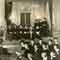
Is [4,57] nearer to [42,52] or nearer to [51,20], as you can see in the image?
[42,52]

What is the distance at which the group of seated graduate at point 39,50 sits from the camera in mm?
1021

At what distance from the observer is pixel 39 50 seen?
104 cm

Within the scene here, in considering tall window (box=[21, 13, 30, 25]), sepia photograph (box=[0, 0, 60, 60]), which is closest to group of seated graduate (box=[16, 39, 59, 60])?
sepia photograph (box=[0, 0, 60, 60])

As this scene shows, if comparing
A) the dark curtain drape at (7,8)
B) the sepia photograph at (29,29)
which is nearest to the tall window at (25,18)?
the sepia photograph at (29,29)

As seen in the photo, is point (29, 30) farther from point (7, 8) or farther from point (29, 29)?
point (7, 8)

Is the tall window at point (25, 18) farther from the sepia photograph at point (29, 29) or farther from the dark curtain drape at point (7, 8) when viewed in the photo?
the dark curtain drape at point (7, 8)

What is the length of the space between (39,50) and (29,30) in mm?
193

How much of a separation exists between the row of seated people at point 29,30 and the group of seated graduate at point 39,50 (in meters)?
Answer: 0.06

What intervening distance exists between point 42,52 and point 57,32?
219mm

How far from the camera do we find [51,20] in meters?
1.04

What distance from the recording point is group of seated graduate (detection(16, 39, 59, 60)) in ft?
3.35

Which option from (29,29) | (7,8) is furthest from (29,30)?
(7,8)

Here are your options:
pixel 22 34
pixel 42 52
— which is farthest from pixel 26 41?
pixel 42 52

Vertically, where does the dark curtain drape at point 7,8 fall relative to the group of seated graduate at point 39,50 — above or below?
above
